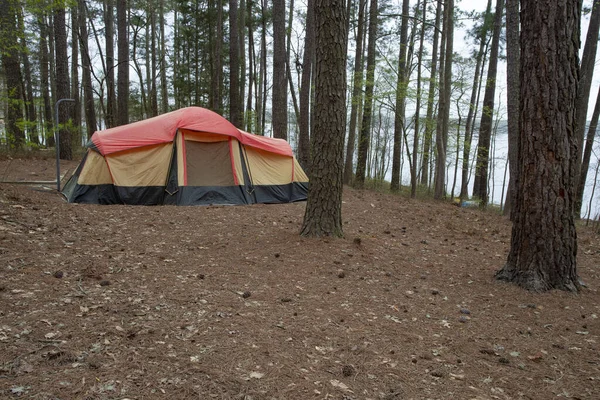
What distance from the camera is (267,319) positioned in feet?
9.28

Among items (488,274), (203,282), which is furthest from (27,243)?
(488,274)

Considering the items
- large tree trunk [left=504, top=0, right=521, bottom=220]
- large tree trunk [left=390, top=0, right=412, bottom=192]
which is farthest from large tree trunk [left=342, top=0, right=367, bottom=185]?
large tree trunk [left=504, top=0, right=521, bottom=220]

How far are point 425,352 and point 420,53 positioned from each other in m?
14.4

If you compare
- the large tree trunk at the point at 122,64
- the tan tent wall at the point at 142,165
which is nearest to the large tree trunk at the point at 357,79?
the tan tent wall at the point at 142,165

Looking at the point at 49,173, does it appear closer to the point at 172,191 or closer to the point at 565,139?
the point at 172,191

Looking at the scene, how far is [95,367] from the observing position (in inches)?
78.2

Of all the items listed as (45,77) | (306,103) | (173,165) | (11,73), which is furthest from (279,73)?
(45,77)

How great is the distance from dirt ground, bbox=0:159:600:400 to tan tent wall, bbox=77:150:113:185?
1.79 meters

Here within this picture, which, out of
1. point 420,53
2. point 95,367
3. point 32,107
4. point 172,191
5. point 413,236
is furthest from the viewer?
point 32,107

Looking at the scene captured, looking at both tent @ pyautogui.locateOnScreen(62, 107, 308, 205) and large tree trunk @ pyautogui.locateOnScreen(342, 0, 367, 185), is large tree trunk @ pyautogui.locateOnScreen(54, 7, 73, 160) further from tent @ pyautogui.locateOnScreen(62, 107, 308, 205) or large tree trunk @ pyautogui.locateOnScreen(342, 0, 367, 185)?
large tree trunk @ pyautogui.locateOnScreen(342, 0, 367, 185)

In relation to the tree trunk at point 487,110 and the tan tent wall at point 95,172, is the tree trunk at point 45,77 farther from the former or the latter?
the tree trunk at point 487,110

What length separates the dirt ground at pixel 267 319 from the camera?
2035 mm

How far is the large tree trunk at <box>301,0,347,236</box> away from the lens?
4.62 meters

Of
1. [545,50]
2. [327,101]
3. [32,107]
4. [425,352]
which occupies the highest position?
[32,107]
